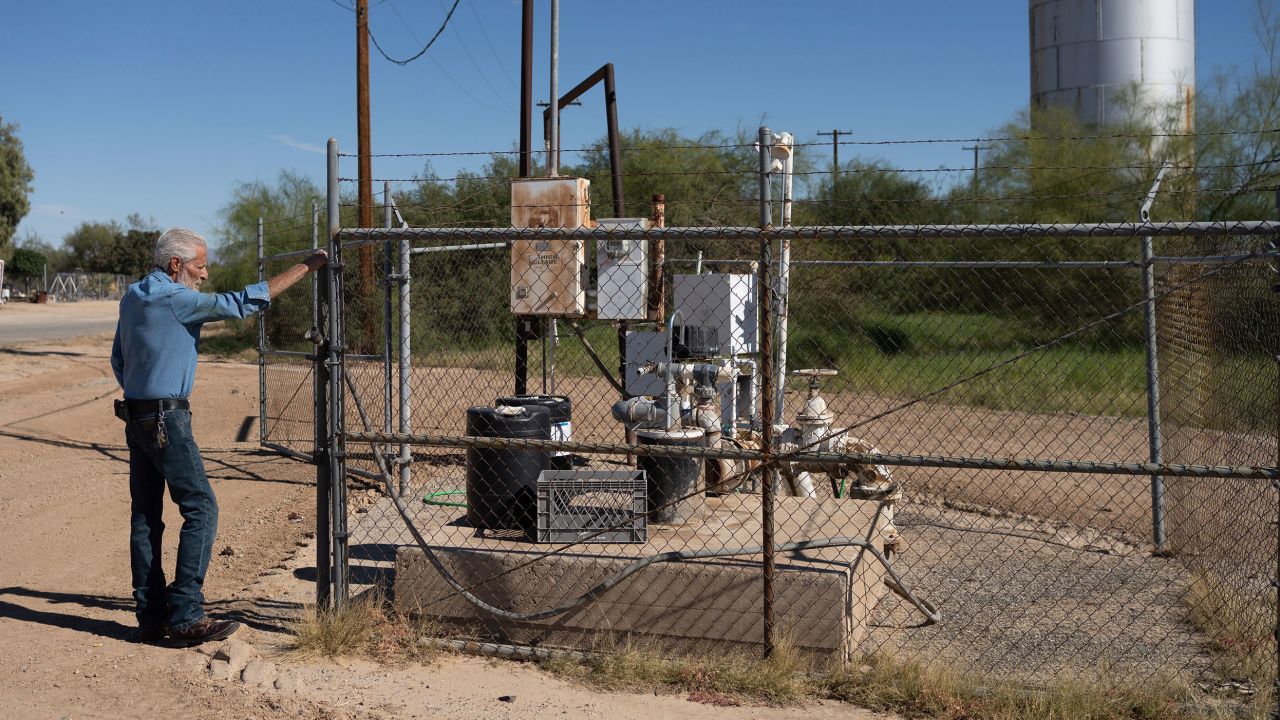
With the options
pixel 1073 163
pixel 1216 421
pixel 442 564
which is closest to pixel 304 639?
pixel 442 564

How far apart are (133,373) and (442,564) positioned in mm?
1700

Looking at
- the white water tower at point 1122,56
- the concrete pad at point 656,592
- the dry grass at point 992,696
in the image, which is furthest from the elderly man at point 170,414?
the white water tower at point 1122,56

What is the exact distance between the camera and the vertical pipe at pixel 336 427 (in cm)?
544

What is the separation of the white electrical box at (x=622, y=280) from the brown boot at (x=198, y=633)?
11.9 ft

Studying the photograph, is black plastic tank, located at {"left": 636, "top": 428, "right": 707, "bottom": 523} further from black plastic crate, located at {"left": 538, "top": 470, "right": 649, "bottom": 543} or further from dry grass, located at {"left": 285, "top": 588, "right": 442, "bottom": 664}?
dry grass, located at {"left": 285, "top": 588, "right": 442, "bottom": 664}

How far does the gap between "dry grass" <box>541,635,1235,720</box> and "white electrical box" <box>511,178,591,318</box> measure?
3.60 metres

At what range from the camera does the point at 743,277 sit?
8.56 m

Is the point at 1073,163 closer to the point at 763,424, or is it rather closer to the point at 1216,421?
the point at 1216,421

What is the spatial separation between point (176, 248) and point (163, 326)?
0.39 meters

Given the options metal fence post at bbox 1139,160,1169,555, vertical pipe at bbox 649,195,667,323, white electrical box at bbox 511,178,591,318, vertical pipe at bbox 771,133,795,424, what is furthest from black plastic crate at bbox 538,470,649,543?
metal fence post at bbox 1139,160,1169,555

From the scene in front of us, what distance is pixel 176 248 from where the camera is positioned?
5.23 metres

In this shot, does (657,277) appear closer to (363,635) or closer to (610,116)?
(610,116)

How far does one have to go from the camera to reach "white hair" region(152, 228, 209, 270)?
17.2 ft

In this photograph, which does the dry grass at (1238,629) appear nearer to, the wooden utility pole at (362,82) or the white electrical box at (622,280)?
the white electrical box at (622,280)
